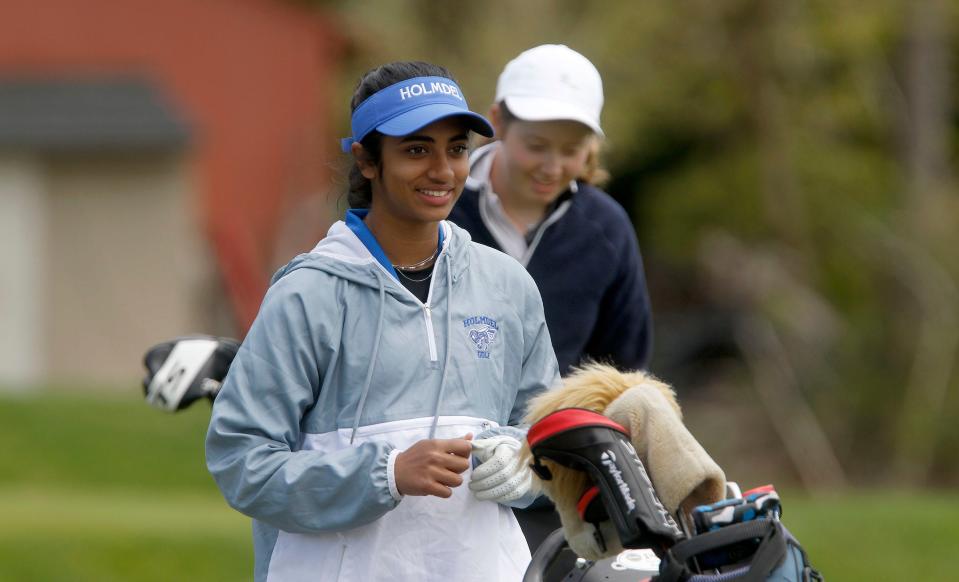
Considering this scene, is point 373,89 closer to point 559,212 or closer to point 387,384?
point 387,384

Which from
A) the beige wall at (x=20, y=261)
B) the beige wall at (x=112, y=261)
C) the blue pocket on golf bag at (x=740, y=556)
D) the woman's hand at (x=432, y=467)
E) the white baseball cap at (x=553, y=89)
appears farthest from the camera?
the beige wall at (x=112, y=261)

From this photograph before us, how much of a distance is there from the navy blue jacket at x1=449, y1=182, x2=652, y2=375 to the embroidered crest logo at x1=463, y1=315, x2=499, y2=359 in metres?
1.18

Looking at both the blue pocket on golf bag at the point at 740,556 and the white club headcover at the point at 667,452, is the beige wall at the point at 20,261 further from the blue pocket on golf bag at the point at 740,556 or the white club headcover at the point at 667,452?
the blue pocket on golf bag at the point at 740,556

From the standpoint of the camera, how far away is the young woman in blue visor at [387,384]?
338 centimetres

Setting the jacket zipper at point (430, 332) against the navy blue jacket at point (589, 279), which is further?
the navy blue jacket at point (589, 279)

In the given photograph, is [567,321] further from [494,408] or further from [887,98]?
[887,98]

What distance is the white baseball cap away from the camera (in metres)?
4.91

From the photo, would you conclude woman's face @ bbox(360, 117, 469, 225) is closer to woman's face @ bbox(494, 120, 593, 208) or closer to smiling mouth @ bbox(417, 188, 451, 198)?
smiling mouth @ bbox(417, 188, 451, 198)

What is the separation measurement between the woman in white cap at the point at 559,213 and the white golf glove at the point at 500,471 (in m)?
1.40

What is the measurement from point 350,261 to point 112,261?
53.4 feet

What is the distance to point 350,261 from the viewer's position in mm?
3572

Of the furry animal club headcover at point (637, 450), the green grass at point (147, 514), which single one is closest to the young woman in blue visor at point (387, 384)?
the furry animal club headcover at point (637, 450)

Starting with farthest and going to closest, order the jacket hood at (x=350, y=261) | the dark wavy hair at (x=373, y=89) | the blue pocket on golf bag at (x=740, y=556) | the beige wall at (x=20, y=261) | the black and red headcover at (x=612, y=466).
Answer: the beige wall at (x=20, y=261) < the dark wavy hair at (x=373, y=89) < the jacket hood at (x=350, y=261) < the black and red headcover at (x=612, y=466) < the blue pocket on golf bag at (x=740, y=556)

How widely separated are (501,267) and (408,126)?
17.6 inches
